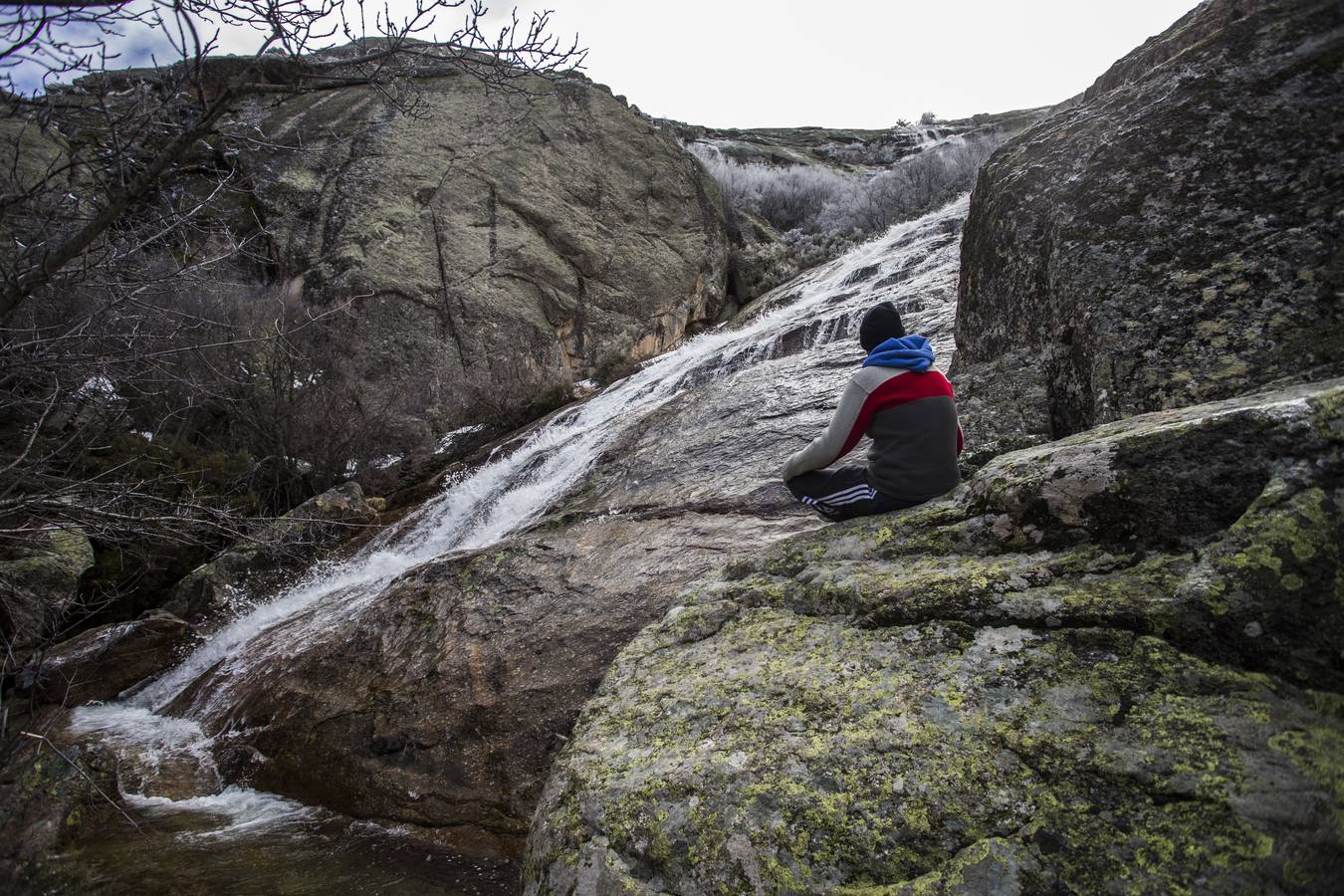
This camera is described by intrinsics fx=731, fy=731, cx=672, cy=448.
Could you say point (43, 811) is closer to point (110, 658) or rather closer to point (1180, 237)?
point (110, 658)

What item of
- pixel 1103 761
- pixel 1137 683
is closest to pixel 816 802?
pixel 1103 761

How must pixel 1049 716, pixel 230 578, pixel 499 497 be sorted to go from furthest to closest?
pixel 499 497 → pixel 230 578 → pixel 1049 716

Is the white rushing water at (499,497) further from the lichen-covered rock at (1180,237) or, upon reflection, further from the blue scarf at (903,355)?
the blue scarf at (903,355)

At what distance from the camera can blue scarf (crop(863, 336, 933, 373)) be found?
3125 mm

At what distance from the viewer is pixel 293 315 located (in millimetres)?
12609

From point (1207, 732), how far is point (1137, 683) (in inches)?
6.7

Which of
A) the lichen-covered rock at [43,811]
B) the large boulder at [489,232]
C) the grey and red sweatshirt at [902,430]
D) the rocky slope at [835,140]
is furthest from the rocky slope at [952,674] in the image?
the rocky slope at [835,140]

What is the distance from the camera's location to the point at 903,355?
313 centimetres

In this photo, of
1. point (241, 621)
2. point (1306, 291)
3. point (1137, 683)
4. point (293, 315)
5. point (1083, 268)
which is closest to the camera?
point (1137, 683)

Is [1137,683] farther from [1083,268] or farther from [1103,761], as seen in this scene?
[1083,268]

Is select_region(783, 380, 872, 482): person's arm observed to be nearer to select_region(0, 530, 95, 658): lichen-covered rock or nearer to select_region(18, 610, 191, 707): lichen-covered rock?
select_region(18, 610, 191, 707): lichen-covered rock

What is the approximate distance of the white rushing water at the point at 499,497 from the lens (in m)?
5.22

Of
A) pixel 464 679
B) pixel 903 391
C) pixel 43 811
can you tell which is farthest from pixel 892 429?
pixel 43 811

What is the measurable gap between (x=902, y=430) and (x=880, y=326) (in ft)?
1.74
